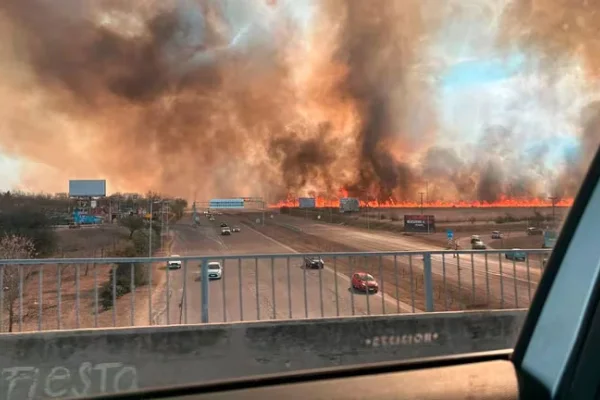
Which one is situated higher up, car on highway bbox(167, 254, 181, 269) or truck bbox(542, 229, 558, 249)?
truck bbox(542, 229, 558, 249)

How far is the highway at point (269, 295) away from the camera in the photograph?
404cm

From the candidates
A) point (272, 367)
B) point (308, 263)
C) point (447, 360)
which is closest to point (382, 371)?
point (447, 360)

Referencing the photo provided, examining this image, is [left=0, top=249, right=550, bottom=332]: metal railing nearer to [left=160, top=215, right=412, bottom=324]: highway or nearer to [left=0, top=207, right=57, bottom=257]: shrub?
[left=160, top=215, right=412, bottom=324]: highway

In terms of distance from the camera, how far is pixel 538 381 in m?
1.08

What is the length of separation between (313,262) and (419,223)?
5.80 meters

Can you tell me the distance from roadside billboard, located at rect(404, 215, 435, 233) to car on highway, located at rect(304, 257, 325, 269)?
507cm

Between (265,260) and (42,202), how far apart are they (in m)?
6.14

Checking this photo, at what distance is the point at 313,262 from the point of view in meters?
4.75

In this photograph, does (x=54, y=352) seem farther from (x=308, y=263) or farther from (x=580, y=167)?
(x=580, y=167)

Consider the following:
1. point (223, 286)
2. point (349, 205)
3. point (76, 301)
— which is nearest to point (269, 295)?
point (223, 286)

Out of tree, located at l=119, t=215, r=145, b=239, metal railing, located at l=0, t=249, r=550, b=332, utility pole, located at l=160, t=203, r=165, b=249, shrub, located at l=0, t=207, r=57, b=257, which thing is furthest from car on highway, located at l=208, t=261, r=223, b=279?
tree, located at l=119, t=215, r=145, b=239

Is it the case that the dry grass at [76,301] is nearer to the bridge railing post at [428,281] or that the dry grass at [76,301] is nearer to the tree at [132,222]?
the bridge railing post at [428,281]

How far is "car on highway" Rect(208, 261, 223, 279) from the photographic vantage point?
168 inches

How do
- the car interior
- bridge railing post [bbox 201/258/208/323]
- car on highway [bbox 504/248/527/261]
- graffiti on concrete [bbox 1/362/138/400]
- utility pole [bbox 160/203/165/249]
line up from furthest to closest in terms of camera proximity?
utility pole [bbox 160/203/165/249], car on highway [bbox 504/248/527/261], bridge railing post [bbox 201/258/208/323], graffiti on concrete [bbox 1/362/138/400], the car interior
